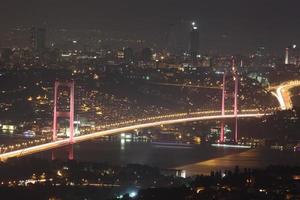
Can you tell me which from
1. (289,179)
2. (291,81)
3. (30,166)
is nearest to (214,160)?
(30,166)

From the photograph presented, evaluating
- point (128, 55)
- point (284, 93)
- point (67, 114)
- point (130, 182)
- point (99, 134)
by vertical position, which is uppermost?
point (128, 55)

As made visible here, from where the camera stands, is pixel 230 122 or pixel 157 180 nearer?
pixel 157 180

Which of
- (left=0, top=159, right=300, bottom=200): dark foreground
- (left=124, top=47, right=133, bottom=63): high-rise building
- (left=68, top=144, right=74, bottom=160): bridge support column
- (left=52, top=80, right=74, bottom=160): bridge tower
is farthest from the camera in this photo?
(left=124, top=47, right=133, bottom=63): high-rise building

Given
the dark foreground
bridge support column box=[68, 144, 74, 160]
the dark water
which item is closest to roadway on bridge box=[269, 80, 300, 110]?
the dark water

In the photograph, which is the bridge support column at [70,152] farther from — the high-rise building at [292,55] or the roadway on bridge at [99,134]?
the high-rise building at [292,55]

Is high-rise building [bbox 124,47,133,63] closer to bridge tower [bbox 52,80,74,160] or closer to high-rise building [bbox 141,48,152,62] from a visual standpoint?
high-rise building [bbox 141,48,152,62]

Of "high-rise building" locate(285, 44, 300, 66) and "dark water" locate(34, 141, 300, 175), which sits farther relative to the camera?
"high-rise building" locate(285, 44, 300, 66)

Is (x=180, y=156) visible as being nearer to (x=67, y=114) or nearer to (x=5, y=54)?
(x=67, y=114)

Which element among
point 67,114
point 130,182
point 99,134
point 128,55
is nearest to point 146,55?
point 128,55

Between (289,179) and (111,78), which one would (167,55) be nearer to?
(111,78)
